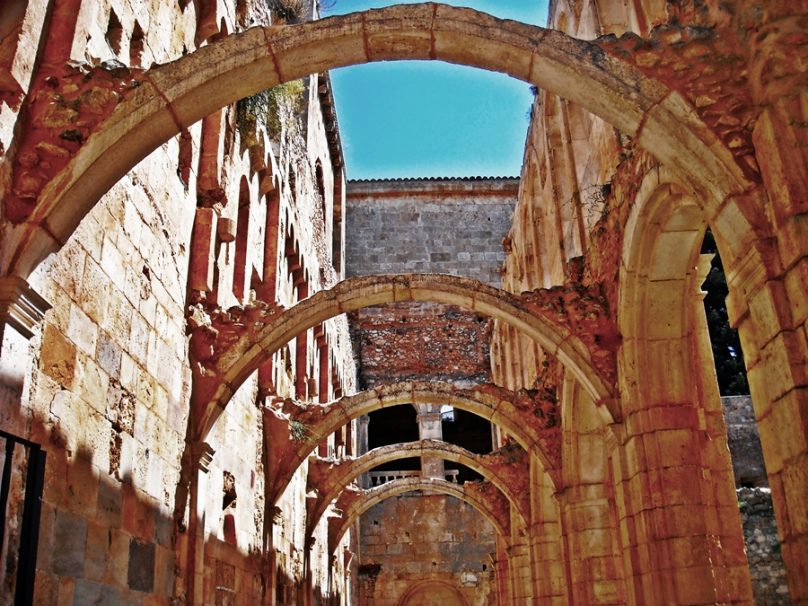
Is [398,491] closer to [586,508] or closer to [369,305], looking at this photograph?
[586,508]

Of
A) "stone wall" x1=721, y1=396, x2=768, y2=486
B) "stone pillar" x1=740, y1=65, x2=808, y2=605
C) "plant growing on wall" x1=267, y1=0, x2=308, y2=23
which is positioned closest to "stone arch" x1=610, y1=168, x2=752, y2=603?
"stone pillar" x1=740, y1=65, x2=808, y2=605

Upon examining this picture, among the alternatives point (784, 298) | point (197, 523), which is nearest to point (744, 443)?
point (197, 523)

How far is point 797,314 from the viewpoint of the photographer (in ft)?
15.7

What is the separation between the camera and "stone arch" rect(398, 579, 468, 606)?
25.4 m

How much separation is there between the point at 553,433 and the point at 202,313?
6295mm

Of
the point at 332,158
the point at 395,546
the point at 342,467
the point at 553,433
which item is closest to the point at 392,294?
the point at 553,433

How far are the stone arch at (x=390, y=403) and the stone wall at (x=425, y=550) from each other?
11.9m

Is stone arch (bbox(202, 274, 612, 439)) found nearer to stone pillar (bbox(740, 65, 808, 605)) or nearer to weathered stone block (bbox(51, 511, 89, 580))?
weathered stone block (bbox(51, 511, 89, 580))

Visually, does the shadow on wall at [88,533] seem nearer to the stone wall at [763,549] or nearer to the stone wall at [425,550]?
the stone wall at [763,549]

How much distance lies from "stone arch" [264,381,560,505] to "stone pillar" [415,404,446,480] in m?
10.6

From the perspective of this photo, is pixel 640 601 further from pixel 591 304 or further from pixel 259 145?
pixel 259 145

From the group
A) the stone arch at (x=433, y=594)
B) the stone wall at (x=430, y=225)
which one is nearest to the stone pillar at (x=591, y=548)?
the stone arch at (x=433, y=594)

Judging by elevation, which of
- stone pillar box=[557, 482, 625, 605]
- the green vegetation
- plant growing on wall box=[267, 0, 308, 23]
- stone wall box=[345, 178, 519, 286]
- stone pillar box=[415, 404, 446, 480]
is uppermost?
stone wall box=[345, 178, 519, 286]

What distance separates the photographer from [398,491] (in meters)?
21.4
